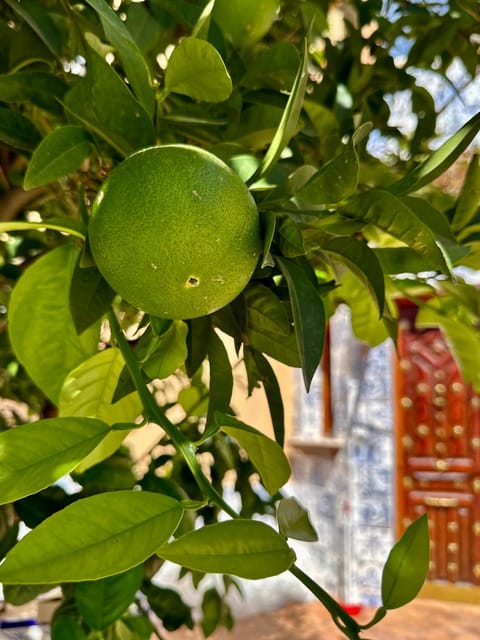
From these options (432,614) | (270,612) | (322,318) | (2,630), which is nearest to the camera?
(322,318)

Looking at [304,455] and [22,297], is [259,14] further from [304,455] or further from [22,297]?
[304,455]

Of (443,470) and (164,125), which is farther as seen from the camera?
(443,470)

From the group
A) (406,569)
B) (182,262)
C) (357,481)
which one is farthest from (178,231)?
(357,481)

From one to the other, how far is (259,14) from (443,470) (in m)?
3.40

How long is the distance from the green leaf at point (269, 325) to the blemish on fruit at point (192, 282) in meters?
0.04

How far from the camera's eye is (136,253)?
0.21 m

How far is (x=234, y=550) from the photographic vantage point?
0.19 metres

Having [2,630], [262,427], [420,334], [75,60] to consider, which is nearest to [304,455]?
[262,427]

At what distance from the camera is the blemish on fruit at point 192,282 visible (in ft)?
0.69

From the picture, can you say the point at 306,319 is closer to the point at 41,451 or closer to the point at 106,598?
the point at 41,451

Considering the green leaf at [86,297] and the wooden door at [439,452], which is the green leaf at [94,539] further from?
the wooden door at [439,452]

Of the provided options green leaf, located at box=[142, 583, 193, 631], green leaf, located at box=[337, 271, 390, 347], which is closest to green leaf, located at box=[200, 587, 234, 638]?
green leaf, located at box=[142, 583, 193, 631]

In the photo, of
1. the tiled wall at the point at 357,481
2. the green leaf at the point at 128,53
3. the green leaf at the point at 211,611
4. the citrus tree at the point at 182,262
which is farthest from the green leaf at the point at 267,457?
the tiled wall at the point at 357,481

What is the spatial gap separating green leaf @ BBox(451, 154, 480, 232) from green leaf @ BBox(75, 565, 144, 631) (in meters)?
0.21
